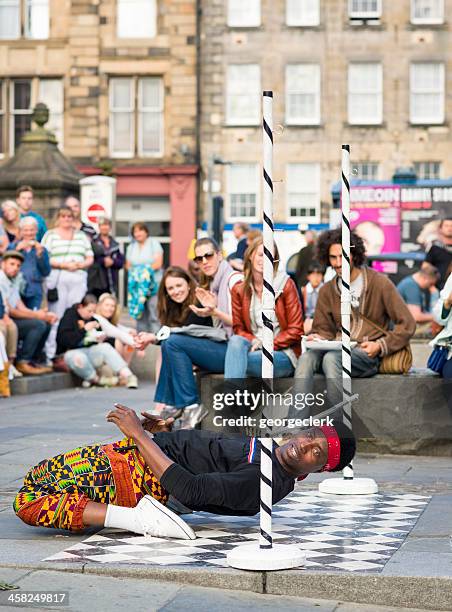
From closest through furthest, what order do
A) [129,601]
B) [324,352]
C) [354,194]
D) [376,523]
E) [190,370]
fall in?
[129,601] → [376,523] → [324,352] → [190,370] → [354,194]

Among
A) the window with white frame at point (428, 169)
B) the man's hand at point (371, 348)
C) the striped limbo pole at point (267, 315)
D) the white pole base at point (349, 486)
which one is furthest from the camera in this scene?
the window with white frame at point (428, 169)

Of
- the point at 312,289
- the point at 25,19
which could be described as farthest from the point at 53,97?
the point at 312,289

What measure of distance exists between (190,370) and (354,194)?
20812mm

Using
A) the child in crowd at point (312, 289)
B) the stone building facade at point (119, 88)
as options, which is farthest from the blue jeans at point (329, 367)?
the stone building facade at point (119, 88)

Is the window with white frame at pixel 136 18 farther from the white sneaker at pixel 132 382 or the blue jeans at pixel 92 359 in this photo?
the white sneaker at pixel 132 382

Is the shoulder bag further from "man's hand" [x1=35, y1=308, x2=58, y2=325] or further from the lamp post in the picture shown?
the lamp post

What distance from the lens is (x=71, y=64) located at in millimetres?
48156

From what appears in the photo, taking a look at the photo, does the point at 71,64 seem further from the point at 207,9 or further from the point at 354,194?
the point at 354,194

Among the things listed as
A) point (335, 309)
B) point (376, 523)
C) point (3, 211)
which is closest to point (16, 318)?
point (3, 211)

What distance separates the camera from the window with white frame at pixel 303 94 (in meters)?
47.5

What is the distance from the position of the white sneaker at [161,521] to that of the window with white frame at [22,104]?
4133 cm

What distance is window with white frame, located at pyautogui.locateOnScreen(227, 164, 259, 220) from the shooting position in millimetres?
48000

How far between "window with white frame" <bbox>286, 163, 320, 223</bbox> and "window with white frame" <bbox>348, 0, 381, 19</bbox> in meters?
4.86

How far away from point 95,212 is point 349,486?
1643 centimetres
